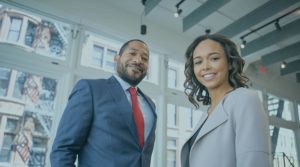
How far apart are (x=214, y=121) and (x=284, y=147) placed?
6.44 metres

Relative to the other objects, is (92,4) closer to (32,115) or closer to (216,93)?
(32,115)

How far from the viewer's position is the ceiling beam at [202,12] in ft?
11.3

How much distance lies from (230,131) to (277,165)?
613cm

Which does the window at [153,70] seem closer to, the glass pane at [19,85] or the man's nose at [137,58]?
the glass pane at [19,85]

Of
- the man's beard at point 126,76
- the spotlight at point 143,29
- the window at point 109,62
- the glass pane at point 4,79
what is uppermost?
the spotlight at point 143,29

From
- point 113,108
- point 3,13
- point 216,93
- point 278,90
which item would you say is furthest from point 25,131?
point 278,90

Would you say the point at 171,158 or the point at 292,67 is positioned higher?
the point at 292,67

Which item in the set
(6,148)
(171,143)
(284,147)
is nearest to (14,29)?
(6,148)

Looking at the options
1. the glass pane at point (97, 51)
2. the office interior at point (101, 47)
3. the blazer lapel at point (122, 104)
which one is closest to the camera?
the blazer lapel at point (122, 104)

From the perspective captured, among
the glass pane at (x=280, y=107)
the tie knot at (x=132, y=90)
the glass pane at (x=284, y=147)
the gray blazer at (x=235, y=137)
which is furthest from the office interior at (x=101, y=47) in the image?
the gray blazer at (x=235, y=137)

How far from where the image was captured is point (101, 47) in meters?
3.89

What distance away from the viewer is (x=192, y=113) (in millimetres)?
4754

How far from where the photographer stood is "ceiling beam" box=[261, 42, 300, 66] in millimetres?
4660

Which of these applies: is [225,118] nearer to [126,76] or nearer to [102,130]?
[102,130]
